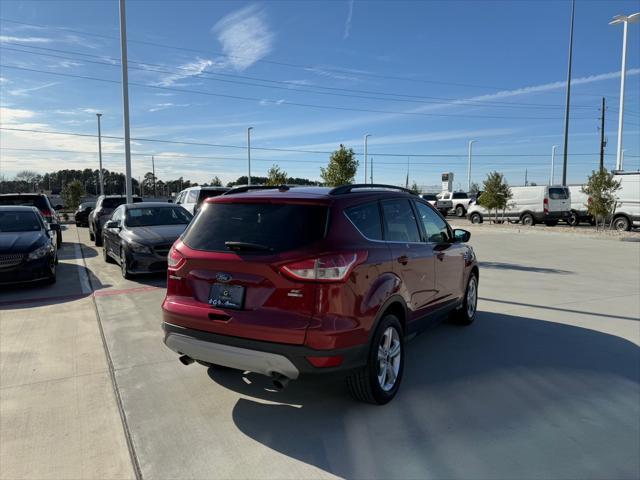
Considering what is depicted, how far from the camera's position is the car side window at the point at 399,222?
4055 mm

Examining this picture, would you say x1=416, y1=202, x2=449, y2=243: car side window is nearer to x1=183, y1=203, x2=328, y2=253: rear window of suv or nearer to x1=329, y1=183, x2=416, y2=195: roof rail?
x1=329, y1=183, x2=416, y2=195: roof rail

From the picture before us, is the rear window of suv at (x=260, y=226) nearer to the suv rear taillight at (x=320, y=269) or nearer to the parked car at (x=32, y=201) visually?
the suv rear taillight at (x=320, y=269)

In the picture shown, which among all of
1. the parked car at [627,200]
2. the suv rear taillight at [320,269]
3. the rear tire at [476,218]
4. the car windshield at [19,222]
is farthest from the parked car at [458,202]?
the suv rear taillight at [320,269]

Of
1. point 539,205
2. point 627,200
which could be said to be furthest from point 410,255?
point 539,205

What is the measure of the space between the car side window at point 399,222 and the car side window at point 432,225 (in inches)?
10.2

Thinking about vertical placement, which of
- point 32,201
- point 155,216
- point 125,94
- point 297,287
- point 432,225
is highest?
point 125,94

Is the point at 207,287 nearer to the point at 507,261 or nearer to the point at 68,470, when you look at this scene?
the point at 68,470

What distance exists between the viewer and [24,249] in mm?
8141

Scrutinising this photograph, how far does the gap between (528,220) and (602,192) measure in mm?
5322

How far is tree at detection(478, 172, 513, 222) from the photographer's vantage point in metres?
25.2

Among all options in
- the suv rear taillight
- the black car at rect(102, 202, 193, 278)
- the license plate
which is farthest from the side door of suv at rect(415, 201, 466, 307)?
the black car at rect(102, 202, 193, 278)

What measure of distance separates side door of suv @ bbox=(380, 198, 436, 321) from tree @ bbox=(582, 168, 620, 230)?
19.0 meters

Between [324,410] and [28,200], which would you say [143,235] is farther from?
[28,200]

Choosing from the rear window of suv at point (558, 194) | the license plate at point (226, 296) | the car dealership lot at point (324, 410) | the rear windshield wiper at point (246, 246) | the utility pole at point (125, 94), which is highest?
the utility pole at point (125, 94)
